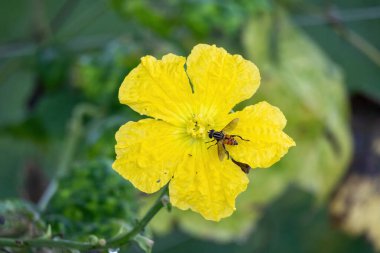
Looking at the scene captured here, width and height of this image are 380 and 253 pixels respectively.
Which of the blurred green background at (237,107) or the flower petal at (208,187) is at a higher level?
the blurred green background at (237,107)

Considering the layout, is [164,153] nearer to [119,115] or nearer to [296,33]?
[119,115]

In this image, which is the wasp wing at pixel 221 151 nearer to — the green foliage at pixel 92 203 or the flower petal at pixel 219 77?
the flower petal at pixel 219 77

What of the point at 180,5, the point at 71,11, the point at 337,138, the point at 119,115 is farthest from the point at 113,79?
the point at 71,11

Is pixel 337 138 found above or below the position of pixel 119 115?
above

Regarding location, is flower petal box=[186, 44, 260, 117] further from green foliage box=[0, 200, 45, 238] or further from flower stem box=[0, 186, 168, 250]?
green foliage box=[0, 200, 45, 238]

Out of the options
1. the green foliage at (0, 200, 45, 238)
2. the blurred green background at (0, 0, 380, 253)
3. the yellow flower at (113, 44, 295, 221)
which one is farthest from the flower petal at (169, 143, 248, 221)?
the blurred green background at (0, 0, 380, 253)

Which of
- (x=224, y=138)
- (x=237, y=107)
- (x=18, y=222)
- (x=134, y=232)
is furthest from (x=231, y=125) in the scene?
(x=237, y=107)

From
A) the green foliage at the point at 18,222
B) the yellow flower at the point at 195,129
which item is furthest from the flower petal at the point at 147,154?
the green foliage at the point at 18,222
